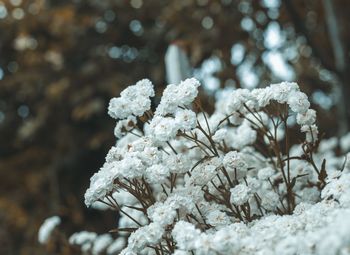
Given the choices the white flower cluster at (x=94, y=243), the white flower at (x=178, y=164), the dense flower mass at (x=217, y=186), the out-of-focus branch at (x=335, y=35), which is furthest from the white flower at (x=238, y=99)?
the out-of-focus branch at (x=335, y=35)

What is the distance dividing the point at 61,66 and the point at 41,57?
0.48ft

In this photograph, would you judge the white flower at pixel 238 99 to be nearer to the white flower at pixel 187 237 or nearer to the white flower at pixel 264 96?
the white flower at pixel 264 96

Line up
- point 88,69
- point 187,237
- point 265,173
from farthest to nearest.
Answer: point 88,69 → point 265,173 → point 187,237

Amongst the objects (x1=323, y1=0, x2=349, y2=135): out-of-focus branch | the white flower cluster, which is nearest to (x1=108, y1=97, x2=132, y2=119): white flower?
the white flower cluster

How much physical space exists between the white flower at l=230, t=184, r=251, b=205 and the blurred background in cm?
193

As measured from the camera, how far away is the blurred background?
3402mm

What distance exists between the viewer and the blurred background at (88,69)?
340 cm

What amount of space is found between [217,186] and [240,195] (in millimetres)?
160

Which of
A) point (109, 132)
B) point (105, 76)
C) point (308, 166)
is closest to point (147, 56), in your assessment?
point (105, 76)

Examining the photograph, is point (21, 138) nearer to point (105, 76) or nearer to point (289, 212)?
point (105, 76)

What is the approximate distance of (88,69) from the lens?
3.42m

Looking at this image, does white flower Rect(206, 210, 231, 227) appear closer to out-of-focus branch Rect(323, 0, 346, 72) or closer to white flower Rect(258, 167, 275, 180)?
white flower Rect(258, 167, 275, 180)

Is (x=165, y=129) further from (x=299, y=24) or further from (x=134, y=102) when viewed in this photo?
(x=299, y=24)

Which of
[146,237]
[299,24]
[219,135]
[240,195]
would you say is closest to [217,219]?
[240,195]
